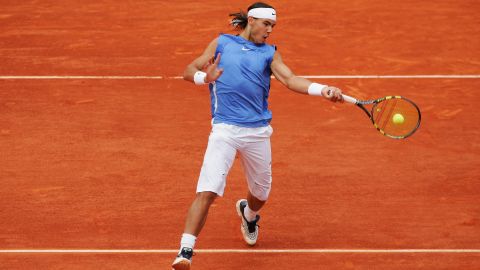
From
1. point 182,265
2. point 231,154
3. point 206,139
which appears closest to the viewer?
point 182,265

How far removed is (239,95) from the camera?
790 centimetres

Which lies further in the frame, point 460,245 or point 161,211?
point 161,211

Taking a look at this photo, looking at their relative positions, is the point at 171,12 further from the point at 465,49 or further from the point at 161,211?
the point at 161,211

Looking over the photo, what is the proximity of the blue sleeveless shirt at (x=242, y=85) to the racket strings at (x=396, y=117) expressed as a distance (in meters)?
0.99

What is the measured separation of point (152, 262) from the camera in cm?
837

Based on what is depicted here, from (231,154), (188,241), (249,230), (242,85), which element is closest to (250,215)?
(249,230)

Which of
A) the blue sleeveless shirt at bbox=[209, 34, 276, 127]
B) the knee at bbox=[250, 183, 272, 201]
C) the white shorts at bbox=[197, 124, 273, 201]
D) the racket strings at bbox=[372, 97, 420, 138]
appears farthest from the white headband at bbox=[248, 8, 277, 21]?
the knee at bbox=[250, 183, 272, 201]

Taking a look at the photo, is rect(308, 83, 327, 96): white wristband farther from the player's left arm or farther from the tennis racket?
the tennis racket

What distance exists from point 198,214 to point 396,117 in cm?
186

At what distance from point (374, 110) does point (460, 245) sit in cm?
159

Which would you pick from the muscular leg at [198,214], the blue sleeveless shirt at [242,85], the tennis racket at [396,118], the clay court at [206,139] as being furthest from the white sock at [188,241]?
the tennis racket at [396,118]

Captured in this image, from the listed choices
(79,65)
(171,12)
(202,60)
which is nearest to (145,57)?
(79,65)

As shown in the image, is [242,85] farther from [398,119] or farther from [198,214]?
[398,119]

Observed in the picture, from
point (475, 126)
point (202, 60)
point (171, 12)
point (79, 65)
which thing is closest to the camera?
point (202, 60)
